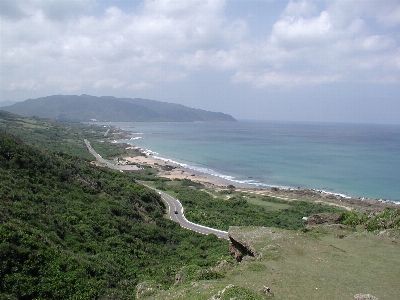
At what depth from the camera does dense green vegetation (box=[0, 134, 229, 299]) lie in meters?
13.6

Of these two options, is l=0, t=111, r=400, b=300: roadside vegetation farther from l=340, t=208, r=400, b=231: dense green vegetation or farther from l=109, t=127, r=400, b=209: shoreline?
l=109, t=127, r=400, b=209: shoreline

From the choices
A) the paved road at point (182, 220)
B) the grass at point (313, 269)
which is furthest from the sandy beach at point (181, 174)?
the grass at point (313, 269)

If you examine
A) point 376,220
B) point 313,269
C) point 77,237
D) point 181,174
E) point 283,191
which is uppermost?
point 313,269

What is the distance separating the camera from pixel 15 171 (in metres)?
26.1

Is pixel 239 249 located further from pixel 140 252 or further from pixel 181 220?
pixel 181 220

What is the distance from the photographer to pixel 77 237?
1970cm

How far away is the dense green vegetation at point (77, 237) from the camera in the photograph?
13578mm

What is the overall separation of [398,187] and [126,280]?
74.5 meters

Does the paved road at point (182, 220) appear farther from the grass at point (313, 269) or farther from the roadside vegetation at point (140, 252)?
the grass at point (313, 269)

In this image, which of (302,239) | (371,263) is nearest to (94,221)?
(302,239)

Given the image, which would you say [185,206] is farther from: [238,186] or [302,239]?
[238,186]

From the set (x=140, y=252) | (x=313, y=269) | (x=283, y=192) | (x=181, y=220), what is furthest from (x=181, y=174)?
(x=313, y=269)

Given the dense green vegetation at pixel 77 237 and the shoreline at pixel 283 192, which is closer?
the dense green vegetation at pixel 77 237

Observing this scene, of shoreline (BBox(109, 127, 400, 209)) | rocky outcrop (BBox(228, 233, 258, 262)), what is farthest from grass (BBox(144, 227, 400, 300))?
shoreline (BBox(109, 127, 400, 209))
